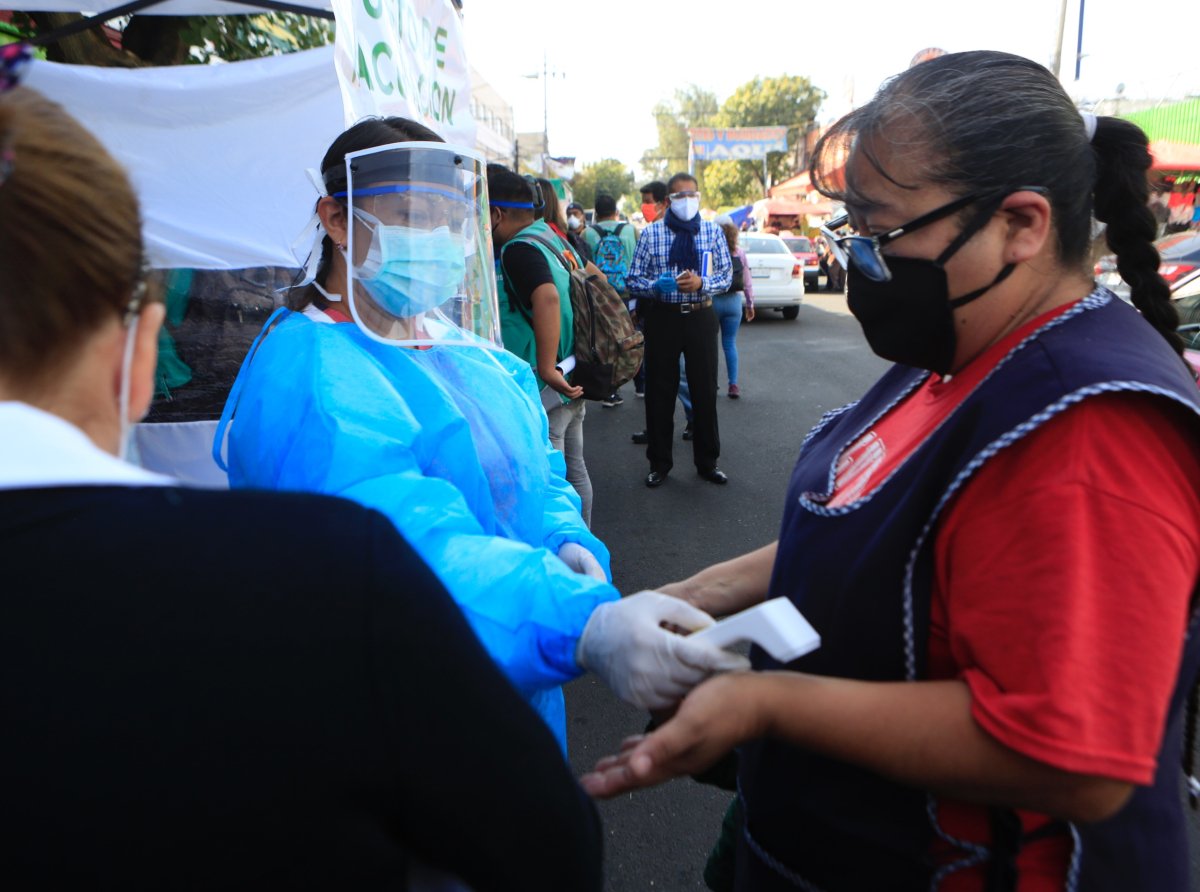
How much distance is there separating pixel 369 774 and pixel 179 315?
340cm

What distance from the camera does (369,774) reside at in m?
0.66

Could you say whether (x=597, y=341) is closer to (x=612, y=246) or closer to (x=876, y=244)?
(x=876, y=244)

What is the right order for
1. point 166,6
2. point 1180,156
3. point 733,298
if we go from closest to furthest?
point 166,6 < point 733,298 < point 1180,156

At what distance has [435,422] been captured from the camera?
5.40ft

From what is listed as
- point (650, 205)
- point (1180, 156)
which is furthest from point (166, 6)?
point (1180, 156)

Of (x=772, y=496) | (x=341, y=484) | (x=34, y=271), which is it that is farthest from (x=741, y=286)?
(x=34, y=271)

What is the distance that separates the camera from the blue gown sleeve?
1325mm

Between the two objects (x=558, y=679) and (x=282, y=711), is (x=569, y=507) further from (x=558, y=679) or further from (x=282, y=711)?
(x=282, y=711)

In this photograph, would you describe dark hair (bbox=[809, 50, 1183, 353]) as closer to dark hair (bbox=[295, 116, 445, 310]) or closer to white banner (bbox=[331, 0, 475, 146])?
dark hair (bbox=[295, 116, 445, 310])

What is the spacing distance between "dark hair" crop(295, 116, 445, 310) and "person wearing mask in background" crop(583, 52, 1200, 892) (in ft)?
3.26

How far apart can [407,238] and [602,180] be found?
68433mm

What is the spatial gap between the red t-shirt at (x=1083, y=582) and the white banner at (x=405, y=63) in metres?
2.37

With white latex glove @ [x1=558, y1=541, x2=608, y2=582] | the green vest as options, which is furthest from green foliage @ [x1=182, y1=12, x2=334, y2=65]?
white latex glove @ [x1=558, y1=541, x2=608, y2=582]

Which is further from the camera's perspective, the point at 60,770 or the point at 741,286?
the point at 741,286
